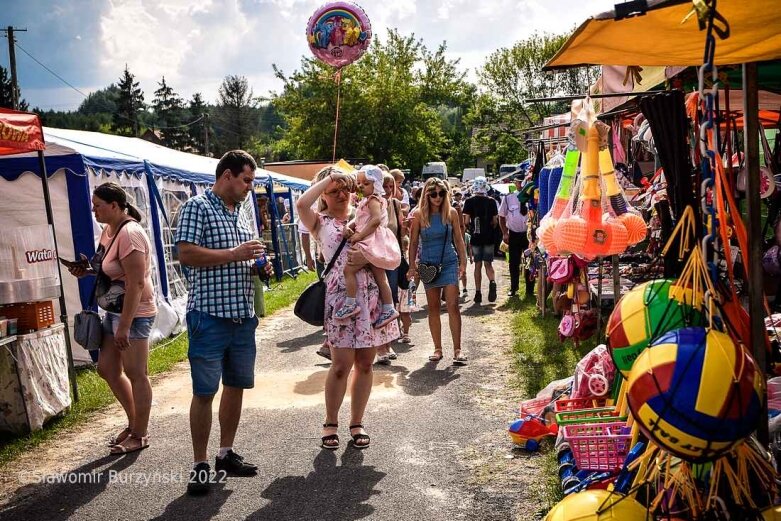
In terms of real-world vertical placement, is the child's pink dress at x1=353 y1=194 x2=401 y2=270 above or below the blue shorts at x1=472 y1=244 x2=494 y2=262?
above

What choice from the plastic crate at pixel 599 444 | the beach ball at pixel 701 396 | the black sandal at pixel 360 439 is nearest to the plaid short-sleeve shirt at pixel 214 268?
the black sandal at pixel 360 439

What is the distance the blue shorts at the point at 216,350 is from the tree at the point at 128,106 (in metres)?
77.0

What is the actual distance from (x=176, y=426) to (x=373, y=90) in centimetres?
3316

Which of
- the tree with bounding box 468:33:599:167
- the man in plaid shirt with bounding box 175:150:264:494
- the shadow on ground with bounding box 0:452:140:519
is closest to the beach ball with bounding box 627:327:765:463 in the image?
the man in plaid shirt with bounding box 175:150:264:494

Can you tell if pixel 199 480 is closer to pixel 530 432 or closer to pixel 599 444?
pixel 530 432

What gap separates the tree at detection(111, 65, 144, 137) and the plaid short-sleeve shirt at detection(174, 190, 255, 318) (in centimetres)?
7693

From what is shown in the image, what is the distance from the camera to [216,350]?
4.49 metres

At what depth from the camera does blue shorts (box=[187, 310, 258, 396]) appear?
444 cm

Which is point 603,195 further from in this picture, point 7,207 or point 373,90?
point 373,90

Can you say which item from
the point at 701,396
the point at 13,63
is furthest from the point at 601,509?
the point at 13,63

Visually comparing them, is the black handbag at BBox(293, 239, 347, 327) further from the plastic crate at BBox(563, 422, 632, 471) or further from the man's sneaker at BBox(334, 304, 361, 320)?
the plastic crate at BBox(563, 422, 632, 471)

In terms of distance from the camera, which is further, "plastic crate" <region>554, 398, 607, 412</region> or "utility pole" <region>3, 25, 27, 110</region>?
"utility pole" <region>3, 25, 27, 110</region>

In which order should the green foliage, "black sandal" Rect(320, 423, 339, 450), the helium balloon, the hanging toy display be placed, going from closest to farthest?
the hanging toy display < "black sandal" Rect(320, 423, 339, 450) < the helium balloon < the green foliage

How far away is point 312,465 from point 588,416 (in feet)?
6.39
